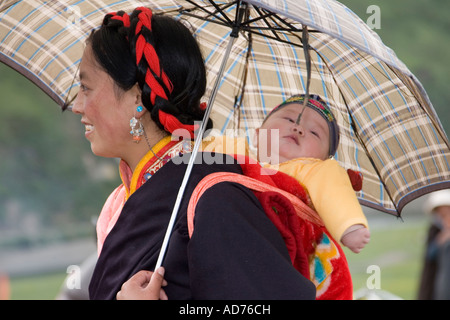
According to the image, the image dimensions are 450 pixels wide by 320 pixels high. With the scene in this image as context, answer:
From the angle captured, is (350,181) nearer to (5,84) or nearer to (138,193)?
(138,193)

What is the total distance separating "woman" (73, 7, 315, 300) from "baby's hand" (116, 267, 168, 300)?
4cm

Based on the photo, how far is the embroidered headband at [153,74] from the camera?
211 cm

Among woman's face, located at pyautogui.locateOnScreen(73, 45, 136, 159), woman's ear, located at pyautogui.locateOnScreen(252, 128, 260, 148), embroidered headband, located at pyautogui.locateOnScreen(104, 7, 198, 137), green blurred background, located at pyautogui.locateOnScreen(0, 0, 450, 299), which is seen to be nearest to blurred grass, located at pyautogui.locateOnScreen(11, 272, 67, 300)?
green blurred background, located at pyautogui.locateOnScreen(0, 0, 450, 299)

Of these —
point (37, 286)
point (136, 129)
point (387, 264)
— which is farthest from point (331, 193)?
point (387, 264)

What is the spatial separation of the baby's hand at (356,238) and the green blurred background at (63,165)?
921 centimetres

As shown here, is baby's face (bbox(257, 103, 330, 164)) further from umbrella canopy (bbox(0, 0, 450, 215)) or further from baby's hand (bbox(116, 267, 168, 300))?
baby's hand (bbox(116, 267, 168, 300))

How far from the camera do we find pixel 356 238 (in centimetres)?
222

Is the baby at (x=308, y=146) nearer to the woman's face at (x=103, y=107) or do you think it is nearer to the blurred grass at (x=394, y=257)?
the woman's face at (x=103, y=107)

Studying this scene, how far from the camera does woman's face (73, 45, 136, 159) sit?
2.16 m

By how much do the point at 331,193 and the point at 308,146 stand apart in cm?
53

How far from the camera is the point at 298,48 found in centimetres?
268
